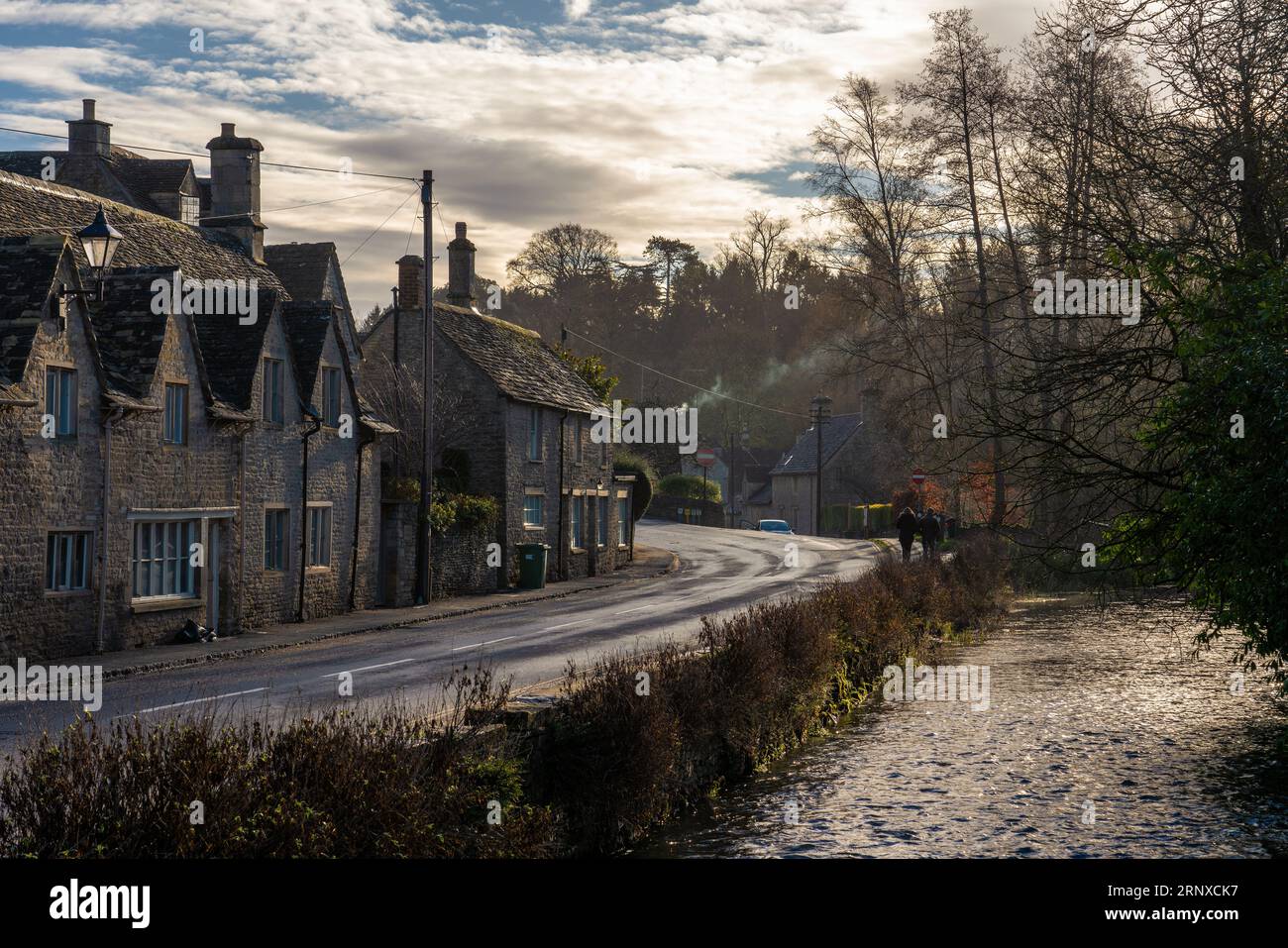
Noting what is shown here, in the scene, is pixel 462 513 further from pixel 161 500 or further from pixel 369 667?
pixel 369 667

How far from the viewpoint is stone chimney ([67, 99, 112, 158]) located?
39219 mm

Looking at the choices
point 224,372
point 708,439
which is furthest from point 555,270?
point 224,372

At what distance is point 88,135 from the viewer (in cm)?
3950

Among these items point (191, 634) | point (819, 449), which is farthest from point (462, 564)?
point (819, 449)

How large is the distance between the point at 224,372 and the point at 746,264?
7040cm

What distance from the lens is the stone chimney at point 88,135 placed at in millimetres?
39219

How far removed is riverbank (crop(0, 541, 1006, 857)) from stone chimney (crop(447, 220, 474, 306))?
28.4 metres

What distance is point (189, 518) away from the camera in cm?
2464

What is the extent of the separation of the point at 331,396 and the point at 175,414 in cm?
619

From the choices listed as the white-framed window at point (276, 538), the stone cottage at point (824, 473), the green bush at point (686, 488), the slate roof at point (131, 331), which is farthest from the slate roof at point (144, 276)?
the stone cottage at point (824, 473)

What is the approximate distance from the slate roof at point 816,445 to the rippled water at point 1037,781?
61.4 meters

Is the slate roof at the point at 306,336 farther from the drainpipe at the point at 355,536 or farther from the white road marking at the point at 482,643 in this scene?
the white road marking at the point at 482,643

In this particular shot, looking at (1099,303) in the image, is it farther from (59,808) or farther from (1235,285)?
(59,808)
